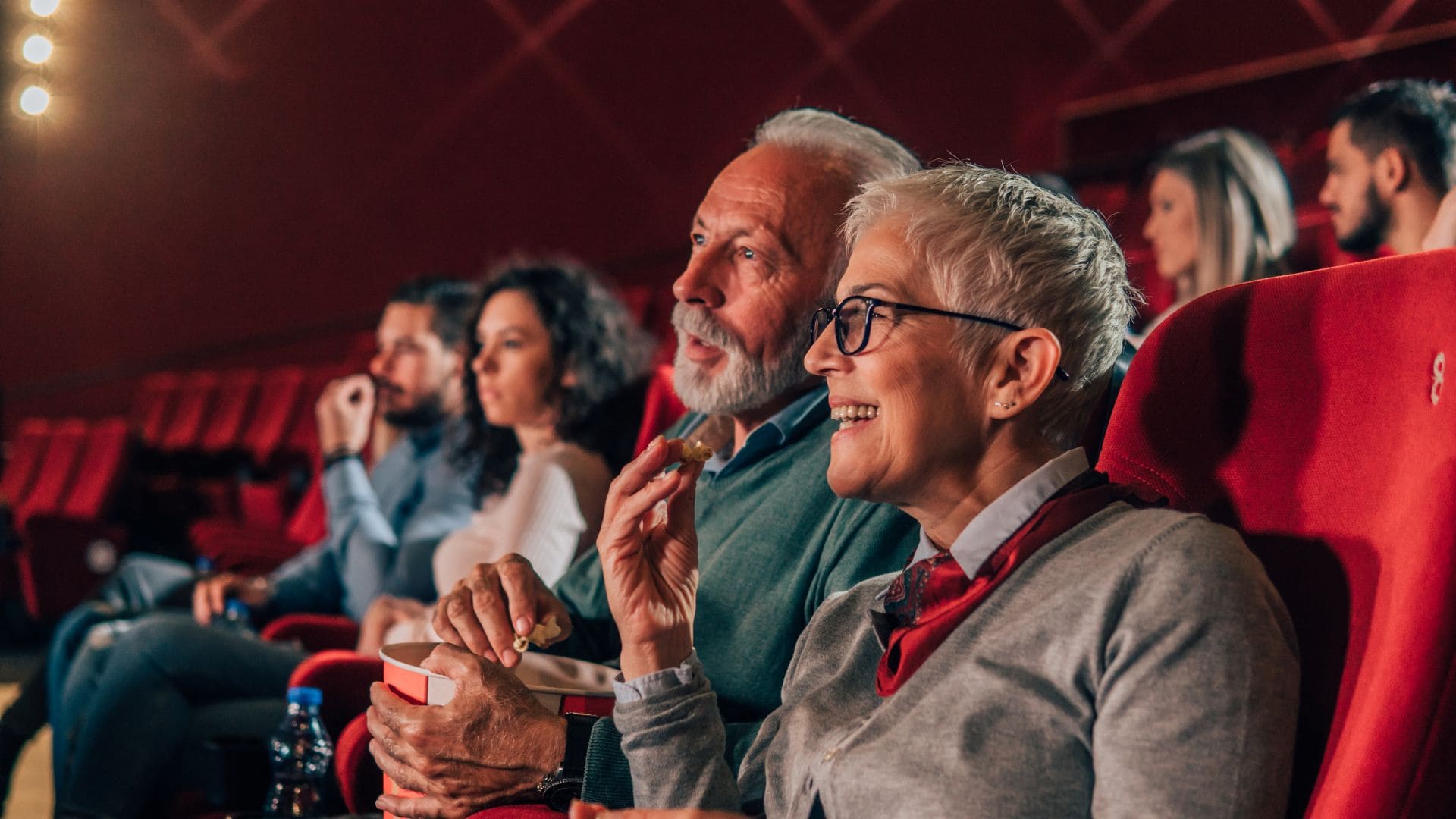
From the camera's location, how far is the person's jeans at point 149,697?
150 cm

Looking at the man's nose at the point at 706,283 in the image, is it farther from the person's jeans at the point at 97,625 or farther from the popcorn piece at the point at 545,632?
the person's jeans at the point at 97,625

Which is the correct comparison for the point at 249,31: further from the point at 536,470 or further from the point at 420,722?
the point at 420,722

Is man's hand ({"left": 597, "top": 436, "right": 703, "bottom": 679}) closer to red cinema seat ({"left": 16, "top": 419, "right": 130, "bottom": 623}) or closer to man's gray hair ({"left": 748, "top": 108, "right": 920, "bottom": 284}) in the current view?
man's gray hair ({"left": 748, "top": 108, "right": 920, "bottom": 284})

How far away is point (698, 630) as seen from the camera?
3.60ft

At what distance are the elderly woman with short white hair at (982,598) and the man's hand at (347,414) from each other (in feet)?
4.58

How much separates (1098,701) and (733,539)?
53cm

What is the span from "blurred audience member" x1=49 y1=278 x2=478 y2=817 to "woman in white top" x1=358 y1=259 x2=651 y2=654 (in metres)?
0.13

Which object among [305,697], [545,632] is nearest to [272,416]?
[305,697]

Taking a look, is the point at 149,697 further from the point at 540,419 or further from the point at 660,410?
the point at 660,410

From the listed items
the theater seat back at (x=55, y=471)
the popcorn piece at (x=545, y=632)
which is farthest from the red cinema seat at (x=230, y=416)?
the popcorn piece at (x=545, y=632)

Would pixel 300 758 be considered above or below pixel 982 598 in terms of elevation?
below

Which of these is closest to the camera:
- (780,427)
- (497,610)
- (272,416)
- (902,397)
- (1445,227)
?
(902,397)

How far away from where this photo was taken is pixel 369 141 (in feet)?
18.2

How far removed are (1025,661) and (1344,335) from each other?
271 millimetres
